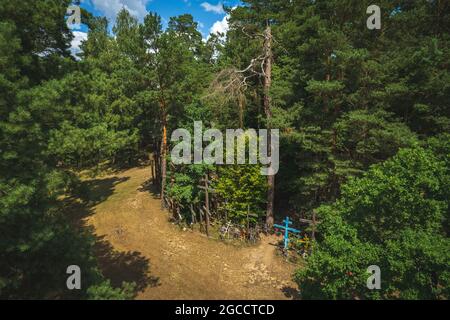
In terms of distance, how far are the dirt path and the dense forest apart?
166cm

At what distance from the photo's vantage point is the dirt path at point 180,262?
38.4 ft

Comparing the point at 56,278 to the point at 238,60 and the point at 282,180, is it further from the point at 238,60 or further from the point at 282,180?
the point at 238,60

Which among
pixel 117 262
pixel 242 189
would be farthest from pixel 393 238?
pixel 117 262

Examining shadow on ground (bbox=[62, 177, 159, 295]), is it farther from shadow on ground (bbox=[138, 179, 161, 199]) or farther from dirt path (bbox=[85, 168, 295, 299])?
shadow on ground (bbox=[138, 179, 161, 199])

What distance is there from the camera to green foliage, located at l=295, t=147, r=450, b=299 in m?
7.12

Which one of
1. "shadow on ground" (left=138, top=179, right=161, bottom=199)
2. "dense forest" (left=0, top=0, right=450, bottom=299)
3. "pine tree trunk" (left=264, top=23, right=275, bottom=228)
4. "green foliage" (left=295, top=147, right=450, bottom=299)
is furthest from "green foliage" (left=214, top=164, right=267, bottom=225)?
"shadow on ground" (left=138, top=179, right=161, bottom=199)

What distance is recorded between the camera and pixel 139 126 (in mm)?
27359

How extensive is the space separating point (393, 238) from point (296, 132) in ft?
24.9

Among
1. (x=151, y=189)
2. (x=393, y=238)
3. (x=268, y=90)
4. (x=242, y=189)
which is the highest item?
(x=268, y=90)

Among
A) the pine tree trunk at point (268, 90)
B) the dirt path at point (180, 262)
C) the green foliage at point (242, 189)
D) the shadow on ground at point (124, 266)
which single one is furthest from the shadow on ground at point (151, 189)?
the pine tree trunk at point (268, 90)

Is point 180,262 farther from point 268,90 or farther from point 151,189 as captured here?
point 151,189

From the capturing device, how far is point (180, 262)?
1377 cm

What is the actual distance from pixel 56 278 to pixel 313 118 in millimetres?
14470
